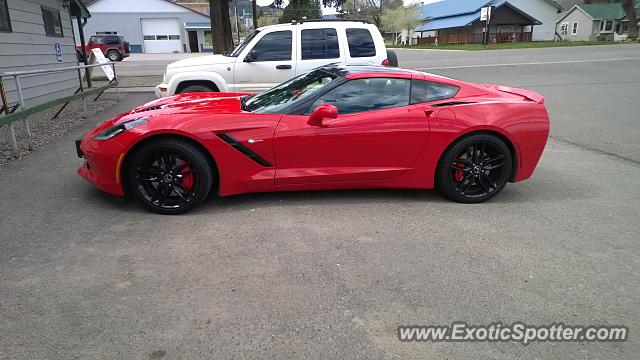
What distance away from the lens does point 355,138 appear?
4289mm

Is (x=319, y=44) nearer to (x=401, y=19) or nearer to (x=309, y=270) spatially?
(x=309, y=270)

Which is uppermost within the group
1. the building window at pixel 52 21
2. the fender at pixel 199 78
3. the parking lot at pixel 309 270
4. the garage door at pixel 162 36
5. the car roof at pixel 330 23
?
the garage door at pixel 162 36

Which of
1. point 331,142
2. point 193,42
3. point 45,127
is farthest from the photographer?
point 193,42

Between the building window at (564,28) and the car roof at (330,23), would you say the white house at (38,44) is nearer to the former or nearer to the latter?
the car roof at (330,23)

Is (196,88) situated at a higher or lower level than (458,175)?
higher

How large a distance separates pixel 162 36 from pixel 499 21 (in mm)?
44212

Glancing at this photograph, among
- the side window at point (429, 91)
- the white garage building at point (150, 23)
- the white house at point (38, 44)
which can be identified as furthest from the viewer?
the white garage building at point (150, 23)

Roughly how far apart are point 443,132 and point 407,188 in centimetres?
69

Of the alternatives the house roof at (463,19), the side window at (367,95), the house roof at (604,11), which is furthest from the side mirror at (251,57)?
the house roof at (604,11)

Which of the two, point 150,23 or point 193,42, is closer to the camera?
point 150,23

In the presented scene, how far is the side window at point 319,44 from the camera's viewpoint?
8.31 metres

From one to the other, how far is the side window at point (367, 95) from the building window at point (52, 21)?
1158 centimetres

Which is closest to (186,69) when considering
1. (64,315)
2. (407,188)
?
(407,188)

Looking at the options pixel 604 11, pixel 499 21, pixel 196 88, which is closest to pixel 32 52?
pixel 196 88
